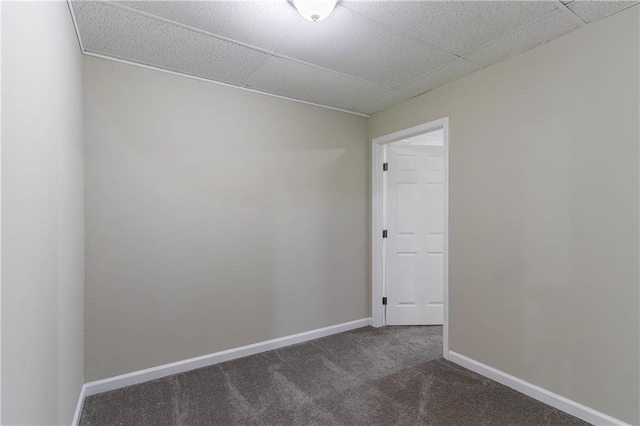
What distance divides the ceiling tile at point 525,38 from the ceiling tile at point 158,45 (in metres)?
1.64

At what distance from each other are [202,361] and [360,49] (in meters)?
2.80

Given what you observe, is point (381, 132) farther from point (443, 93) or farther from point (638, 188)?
point (638, 188)

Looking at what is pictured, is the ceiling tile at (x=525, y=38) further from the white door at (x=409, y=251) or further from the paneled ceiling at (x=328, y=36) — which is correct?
the white door at (x=409, y=251)

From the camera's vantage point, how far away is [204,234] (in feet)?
8.93

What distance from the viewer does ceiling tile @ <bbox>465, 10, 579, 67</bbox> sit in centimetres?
196

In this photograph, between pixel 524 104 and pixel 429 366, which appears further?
pixel 429 366

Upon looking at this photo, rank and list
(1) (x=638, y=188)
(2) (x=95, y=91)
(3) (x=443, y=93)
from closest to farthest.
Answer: (1) (x=638, y=188), (2) (x=95, y=91), (3) (x=443, y=93)

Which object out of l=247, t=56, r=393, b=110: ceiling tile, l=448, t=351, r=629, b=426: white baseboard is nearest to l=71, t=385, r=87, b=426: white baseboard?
l=247, t=56, r=393, b=110: ceiling tile

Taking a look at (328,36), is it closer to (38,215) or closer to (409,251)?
(38,215)

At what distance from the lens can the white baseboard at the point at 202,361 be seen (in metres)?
2.32

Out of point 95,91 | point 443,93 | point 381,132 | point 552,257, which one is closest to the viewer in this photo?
point 552,257

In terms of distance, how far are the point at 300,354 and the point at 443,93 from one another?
276 centimetres

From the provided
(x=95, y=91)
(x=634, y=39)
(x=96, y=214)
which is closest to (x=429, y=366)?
(x=634, y=39)

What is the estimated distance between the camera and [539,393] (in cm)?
219
